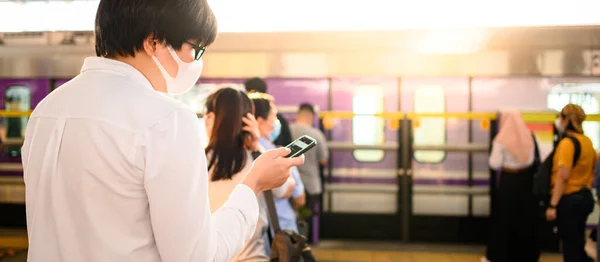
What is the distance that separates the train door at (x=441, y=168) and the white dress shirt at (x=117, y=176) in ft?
19.4

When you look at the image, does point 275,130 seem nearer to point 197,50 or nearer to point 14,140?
point 197,50

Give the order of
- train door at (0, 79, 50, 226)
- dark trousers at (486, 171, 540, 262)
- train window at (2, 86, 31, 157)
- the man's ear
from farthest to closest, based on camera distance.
Answer: 1. train window at (2, 86, 31, 157)
2. train door at (0, 79, 50, 226)
3. dark trousers at (486, 171, 540, 262)
4. the man's ear

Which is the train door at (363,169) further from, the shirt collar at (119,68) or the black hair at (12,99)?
the shirt collar at (119,68)

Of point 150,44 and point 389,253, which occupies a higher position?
point 150,44

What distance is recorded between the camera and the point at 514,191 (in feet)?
17.5

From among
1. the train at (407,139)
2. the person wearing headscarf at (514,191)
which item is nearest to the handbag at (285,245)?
the person wearing headscarf at (514,191)

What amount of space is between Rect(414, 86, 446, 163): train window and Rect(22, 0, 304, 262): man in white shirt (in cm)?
612

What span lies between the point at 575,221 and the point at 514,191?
1.13 m

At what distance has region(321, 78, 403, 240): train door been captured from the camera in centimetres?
690

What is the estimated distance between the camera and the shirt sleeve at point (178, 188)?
0.91 meters

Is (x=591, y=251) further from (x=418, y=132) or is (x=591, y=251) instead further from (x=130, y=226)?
(x=130, y=226)

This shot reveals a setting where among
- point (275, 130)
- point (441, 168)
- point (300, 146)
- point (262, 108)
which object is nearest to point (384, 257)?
point (441, 168)

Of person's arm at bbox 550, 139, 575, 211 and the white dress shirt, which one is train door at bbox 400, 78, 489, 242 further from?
the white dress shirt

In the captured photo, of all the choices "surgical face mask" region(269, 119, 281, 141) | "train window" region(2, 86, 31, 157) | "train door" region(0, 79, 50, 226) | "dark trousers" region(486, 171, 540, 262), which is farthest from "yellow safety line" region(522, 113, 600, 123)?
"train window" region(2, 86, 31, 157)
